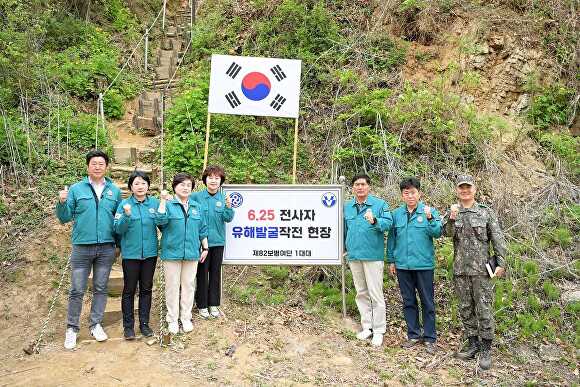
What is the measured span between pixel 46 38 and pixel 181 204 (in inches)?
324

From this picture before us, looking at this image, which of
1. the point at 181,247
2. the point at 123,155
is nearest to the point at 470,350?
the point at 181,247

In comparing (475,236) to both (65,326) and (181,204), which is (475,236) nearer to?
(181,204)

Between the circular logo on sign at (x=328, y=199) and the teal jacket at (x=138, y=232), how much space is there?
6.39 ft

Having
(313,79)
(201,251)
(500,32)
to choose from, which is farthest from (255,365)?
(500,32)

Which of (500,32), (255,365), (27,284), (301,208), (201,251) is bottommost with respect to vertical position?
(255,365)

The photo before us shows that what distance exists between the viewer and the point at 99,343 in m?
5.32

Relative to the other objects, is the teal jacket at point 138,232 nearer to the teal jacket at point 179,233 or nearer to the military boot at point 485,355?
the teal jacket at point 179,233

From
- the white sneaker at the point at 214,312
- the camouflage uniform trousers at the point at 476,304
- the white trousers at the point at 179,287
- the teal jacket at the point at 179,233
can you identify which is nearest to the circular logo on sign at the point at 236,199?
the teal jacket at the point at 179,233

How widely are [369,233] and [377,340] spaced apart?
3.86 ft

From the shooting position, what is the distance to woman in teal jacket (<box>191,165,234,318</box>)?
5.74m

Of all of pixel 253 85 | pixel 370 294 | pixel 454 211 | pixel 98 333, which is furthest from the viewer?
pixel 253 85

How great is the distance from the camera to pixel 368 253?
5.56 m

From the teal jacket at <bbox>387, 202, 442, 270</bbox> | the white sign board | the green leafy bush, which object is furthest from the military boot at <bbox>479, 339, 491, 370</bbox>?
the green leafy bush

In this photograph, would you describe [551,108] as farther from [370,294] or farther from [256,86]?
[370,294]
